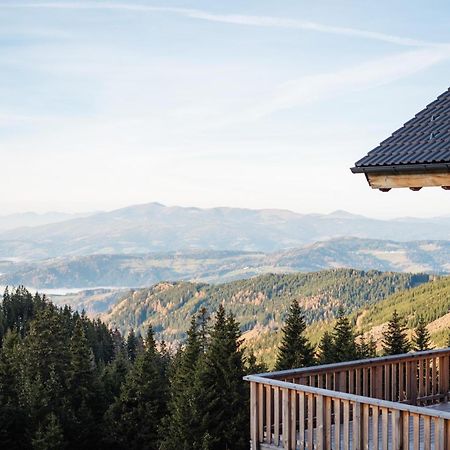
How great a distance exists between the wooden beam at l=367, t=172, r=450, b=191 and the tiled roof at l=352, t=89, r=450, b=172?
0.35 ft

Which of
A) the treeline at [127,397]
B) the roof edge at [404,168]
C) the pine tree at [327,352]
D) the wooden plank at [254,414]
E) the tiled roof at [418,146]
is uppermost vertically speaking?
the tiled roof at [418,146]

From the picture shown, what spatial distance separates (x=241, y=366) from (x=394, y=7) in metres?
38.2

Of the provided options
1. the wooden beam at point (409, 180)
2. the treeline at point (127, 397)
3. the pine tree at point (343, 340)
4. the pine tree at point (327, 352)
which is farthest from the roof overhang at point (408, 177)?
the pine tree at point (327, 352)

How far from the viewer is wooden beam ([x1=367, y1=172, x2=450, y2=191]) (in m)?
7.04

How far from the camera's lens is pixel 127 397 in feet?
149

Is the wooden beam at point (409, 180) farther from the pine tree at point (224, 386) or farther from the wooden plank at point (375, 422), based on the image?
the pine tree at point (224, 386)

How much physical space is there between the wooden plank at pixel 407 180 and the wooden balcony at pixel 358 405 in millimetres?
2055

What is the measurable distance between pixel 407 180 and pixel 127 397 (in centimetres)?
4029

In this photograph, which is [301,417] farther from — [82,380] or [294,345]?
[82,380]

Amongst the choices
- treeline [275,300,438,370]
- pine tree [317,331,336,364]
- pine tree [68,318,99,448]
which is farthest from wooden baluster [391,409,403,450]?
pine tree [68,318,99,448]

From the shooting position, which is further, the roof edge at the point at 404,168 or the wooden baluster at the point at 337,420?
the wooden baluster at the point at 337,420

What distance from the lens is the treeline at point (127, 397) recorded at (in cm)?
3878

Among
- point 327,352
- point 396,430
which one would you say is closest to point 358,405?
point 396,430

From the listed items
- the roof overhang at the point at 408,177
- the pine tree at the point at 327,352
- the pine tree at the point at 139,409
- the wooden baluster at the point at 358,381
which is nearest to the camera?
the roof overhang at the point at 408,177
